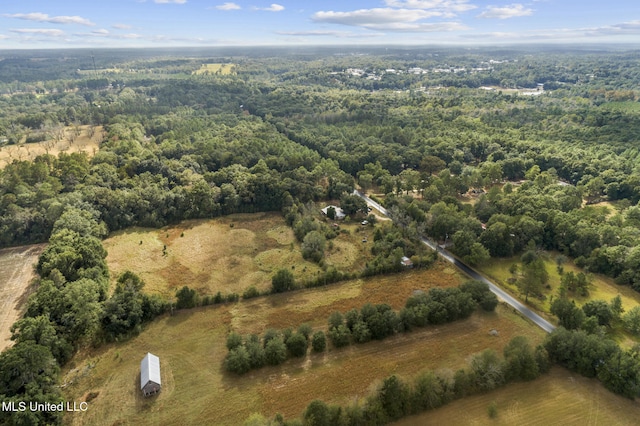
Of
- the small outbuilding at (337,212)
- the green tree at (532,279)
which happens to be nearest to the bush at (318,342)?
the green tree at (532,279)

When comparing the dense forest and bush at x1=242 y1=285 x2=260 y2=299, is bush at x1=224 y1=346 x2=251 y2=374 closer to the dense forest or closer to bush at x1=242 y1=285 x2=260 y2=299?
bush at x1=242 y1=285 x2=260 y2=299

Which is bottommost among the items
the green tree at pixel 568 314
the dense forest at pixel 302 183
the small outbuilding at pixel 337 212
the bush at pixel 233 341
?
the bush at pixel 233 341

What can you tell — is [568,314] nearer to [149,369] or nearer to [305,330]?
[305,330]

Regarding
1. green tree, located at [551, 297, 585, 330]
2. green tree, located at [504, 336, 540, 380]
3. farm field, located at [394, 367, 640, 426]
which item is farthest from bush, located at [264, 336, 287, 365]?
green tree, located at [551, 297, 585, 330]

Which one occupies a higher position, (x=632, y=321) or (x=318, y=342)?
(x=632, y=321)

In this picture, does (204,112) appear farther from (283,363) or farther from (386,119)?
(283,363)

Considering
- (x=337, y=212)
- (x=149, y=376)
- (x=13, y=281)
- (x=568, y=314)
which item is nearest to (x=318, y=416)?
(x=149, y=376)

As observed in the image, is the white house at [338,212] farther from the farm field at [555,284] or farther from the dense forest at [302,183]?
the farm field at [555,284]
